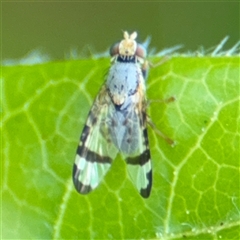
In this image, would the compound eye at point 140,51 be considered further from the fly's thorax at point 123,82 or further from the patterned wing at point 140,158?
the patterned wing at point 140,158

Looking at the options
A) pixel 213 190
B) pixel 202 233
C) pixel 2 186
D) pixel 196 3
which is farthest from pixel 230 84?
pixel 196 3

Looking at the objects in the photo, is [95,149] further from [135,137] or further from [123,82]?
[123,82]

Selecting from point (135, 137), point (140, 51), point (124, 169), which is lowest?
point (124, 169)

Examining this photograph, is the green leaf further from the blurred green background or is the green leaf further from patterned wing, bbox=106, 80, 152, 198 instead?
the blurred green background

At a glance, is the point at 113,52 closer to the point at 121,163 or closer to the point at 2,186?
the point at 121,163

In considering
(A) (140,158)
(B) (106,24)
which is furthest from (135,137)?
(B) (106,24)
